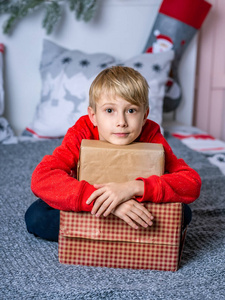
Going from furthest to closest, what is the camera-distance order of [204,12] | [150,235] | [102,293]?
[204,12] → [150,235] → [102,293]

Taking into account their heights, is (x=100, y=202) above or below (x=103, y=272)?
above

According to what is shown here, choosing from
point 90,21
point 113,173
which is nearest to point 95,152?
point 113,173

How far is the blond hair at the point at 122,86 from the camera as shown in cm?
96

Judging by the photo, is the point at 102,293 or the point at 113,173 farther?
the point at 113,173

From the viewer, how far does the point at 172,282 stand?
34.5 inches

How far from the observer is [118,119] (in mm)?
959

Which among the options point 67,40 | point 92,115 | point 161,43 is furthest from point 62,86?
point 92,115

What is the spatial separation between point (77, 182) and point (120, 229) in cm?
13

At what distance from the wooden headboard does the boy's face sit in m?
1.32

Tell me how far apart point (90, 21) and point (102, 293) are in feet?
5.49

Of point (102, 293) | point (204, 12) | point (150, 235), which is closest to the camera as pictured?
point (102, 293)

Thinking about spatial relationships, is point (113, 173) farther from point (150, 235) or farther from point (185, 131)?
point (185, 131)

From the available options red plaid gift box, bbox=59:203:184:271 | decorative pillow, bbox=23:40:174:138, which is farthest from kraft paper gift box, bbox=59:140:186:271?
decorative pillow, bbox=23:40:174:138

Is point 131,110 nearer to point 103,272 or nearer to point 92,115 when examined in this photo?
point 92,115
